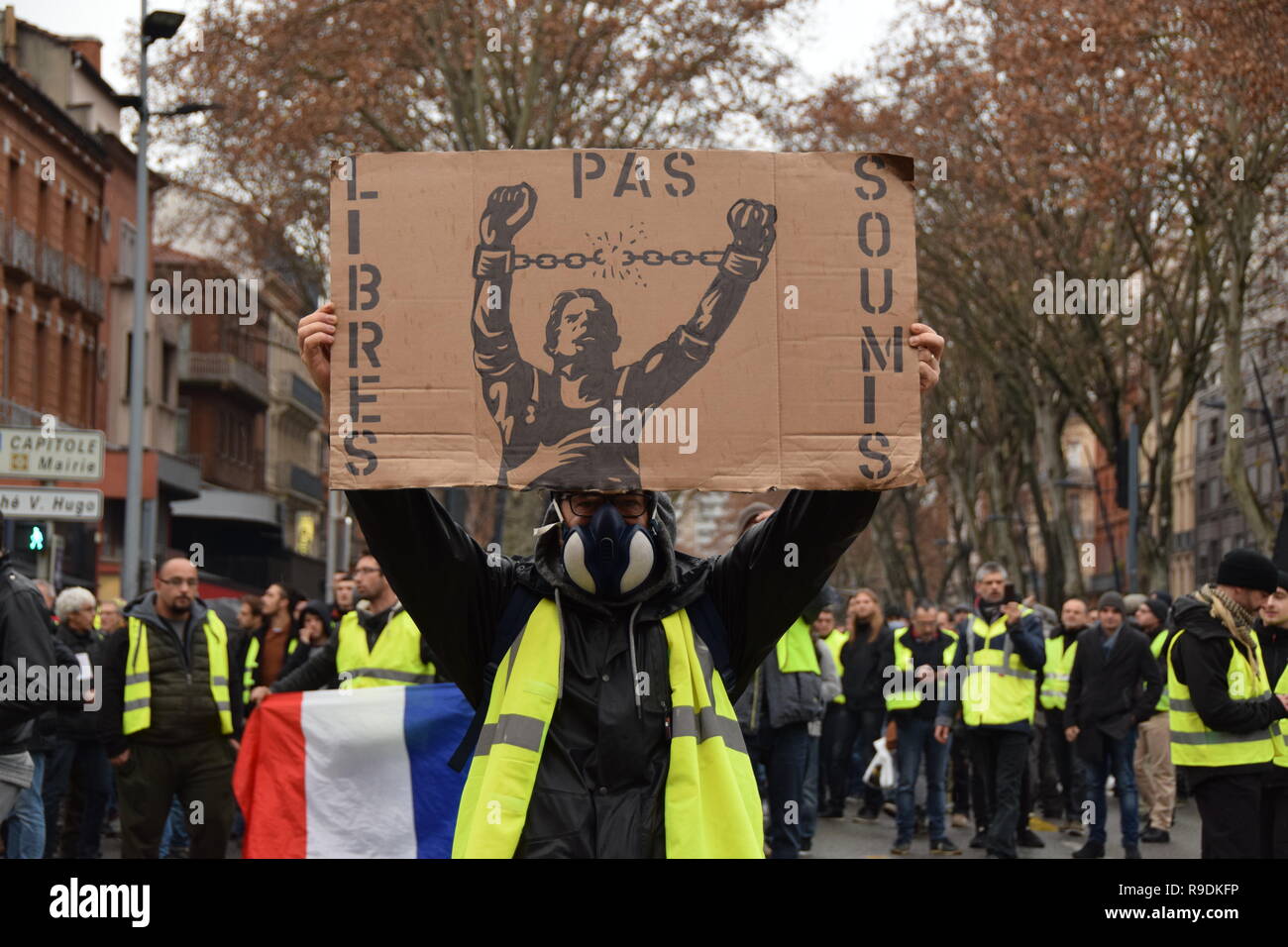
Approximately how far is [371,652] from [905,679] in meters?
5.89

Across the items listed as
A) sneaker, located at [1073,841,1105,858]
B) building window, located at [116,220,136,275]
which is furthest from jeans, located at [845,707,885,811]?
building window, located at [116,220,136,275]

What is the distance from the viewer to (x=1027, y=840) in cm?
1625

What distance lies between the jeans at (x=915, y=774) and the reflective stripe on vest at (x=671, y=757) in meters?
11.1

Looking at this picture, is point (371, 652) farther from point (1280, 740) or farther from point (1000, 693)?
point (1280, 740)

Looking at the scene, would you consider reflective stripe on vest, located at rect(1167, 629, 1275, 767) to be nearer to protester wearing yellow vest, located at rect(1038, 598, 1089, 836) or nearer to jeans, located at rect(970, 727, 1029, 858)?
jeans, located at rect(970, 727, 1029, 858)

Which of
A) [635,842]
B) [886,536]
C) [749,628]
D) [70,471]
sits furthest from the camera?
[886,536]

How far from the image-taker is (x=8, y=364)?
41.6m

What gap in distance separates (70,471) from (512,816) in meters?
12.3

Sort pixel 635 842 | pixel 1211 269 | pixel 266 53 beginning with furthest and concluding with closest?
pixel 266 53 → pixel 1211 269 → pixel 635 842

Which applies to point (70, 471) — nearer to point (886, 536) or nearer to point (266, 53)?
point (266, 53)

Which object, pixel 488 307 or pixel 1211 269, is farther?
pixel 1211 269

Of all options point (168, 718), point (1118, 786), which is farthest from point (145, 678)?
point (1118, 786)
